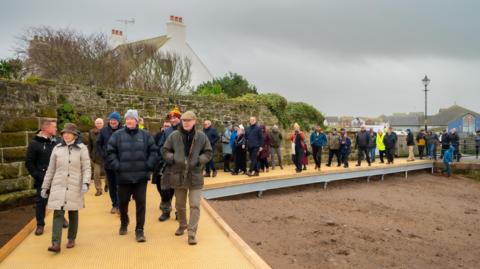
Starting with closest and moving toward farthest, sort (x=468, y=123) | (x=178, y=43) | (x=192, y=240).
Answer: (x=192, y=240)
(x=178, y=43)
(x=468, y=123)

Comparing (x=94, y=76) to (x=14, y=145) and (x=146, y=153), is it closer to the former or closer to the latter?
(x=14, y=145)

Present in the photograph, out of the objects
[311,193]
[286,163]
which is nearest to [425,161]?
[286,163]

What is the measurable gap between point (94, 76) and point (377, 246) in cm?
1382

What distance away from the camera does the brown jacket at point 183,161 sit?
18.1 feet

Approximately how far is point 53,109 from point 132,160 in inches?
226

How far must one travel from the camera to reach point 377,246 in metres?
8.30

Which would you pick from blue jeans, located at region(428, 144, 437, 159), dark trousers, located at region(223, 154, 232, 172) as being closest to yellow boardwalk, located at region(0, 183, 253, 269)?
dark trousers, located at region(223, 154, 232, 172)

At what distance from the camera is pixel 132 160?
5371 millimetres

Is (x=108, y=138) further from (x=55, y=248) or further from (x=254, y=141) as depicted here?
(x=254, y=141)

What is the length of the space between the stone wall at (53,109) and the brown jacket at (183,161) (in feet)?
16.2

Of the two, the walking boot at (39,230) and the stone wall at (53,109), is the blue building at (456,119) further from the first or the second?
the walking boot at (39,230)

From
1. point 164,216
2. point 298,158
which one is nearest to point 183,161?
point 164,216

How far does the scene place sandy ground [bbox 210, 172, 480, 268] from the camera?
7590 millimetres

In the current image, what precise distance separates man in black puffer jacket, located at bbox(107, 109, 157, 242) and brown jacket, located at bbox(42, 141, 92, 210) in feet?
1.29
